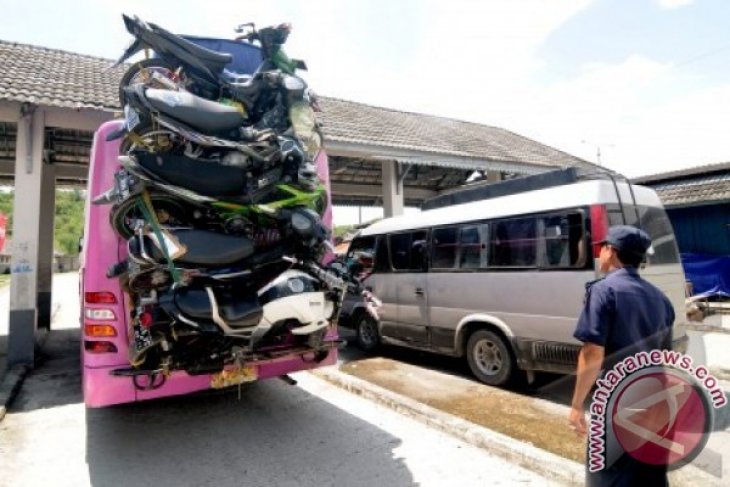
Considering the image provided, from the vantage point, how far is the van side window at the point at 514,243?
5.32 meters

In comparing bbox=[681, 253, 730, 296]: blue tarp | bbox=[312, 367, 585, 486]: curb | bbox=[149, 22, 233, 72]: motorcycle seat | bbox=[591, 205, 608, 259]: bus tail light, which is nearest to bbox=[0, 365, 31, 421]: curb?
bbox=[312, 367, 585, 486]: curb

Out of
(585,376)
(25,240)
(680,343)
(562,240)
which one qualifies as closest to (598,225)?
(562,240)

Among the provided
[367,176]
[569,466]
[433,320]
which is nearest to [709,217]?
[367,176]

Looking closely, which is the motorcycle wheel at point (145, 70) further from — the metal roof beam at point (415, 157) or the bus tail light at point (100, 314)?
the metal roof beam at point (415, 157)

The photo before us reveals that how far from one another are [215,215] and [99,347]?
4.53 feet

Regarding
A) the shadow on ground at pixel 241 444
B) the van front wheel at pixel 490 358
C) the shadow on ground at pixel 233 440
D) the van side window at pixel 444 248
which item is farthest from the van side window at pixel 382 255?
the shadow on ground at pixel 241 444

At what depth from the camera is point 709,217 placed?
12.9m

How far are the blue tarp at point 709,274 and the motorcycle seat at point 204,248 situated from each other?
502 inches

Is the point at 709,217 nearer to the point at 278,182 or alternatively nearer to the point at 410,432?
the point at 410,432

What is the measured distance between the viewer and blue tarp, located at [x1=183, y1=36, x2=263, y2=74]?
4.14 metres

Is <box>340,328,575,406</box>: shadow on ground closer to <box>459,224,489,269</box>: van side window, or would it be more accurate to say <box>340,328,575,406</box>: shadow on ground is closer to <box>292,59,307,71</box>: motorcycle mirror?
<box>459,224,489,269</box>: van side window

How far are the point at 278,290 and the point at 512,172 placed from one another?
10068 millimetres

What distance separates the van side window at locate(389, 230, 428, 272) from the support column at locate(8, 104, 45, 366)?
5.37m

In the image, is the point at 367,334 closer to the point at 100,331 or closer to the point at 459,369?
the point at 459,369
